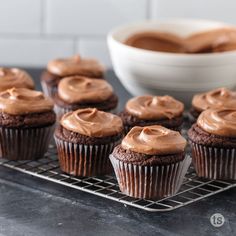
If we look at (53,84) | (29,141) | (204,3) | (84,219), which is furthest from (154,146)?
(204,3)

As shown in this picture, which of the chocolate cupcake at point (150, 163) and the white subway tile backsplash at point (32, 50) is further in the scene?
the white subway tile backsplash at point (32, 50)

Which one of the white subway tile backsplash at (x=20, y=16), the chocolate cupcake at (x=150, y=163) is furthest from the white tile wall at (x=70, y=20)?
the chocolate cupcake at (x=150, y=163)

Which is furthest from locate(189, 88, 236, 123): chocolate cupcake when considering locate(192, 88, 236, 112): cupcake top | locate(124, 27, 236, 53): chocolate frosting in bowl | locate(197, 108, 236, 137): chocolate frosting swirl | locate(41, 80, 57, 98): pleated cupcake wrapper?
locate(41, 80, 57, 98): pleated cupcake wrapper

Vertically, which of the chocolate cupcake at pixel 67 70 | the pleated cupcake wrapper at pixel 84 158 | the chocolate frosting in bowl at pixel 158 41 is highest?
the chocolate frosting in bowl at pixel 158 41

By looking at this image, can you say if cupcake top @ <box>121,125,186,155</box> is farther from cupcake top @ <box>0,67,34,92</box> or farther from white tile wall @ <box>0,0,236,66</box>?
white tile wall @ <box>0,0,236,66</box>

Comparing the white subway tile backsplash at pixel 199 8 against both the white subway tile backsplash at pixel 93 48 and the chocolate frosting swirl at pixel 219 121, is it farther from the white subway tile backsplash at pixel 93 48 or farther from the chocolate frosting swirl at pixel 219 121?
the chocolate frosting swirl at pixel 219 121
